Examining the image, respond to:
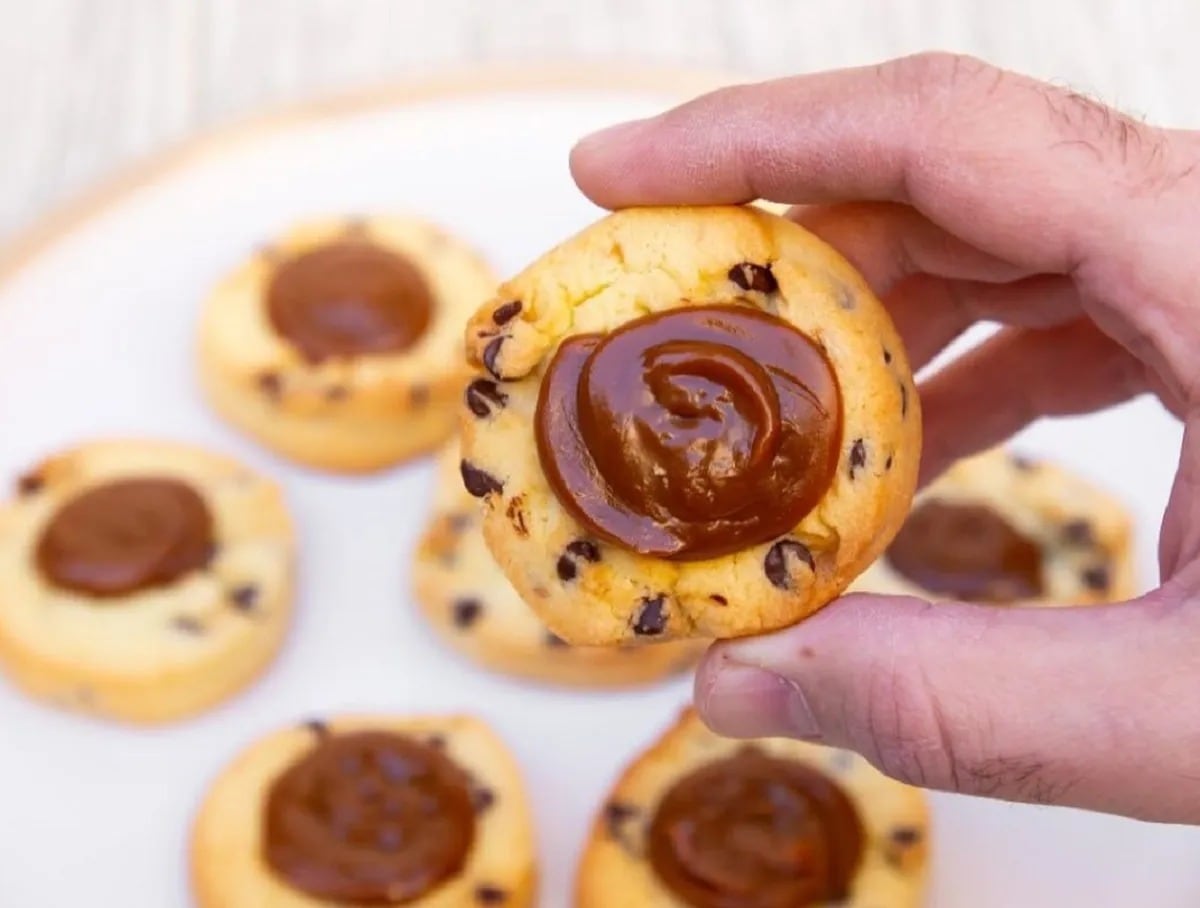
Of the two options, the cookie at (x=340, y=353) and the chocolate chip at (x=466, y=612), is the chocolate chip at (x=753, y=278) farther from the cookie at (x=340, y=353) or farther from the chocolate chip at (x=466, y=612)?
the cookie at (x=340, y=353)

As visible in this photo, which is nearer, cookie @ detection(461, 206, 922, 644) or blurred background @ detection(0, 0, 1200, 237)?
cookie @ detection(461, 206, 922, 644)

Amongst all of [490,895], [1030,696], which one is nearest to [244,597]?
[490,895]

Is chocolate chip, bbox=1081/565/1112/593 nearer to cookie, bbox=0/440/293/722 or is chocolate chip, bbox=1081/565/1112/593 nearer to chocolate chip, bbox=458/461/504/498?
chocolate chip, bbox=458/461/504/498

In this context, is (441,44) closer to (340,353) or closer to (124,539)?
(340,353)

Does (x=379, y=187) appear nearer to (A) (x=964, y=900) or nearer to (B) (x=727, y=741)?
(B) (x=727, y=741)

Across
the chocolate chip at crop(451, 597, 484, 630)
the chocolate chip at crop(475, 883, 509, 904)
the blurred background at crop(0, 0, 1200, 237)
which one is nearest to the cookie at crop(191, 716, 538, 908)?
the chocolate chip at crop(475, 883, 509, 904)

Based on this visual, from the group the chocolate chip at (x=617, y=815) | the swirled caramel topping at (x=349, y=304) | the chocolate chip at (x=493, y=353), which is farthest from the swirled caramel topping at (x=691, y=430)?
the swirled caramel topping at (x=349, y=304)

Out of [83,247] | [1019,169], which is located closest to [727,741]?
[1019,169]
